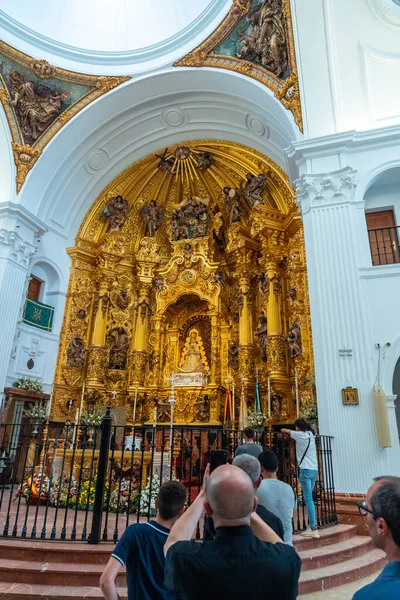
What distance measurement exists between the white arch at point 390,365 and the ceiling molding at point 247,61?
18.2ft

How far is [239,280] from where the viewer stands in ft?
47.0

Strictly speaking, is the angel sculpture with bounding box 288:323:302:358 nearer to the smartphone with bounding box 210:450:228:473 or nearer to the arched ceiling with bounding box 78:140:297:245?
the arched ceiling with bounding box 78:140:297:245

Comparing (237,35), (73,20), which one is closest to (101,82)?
(73,20)

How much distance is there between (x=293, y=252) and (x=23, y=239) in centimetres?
831

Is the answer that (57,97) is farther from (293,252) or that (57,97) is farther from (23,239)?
(293,252)

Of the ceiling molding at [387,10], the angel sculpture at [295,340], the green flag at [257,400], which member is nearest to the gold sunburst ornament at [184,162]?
the ceiling molding at [387,10]

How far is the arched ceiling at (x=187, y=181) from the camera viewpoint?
13.8 metres

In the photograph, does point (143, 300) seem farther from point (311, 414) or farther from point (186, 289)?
point (311, 414)

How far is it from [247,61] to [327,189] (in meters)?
5.09

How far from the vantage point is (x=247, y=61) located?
11422mm

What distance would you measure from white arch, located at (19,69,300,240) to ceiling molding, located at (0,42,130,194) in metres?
0.27

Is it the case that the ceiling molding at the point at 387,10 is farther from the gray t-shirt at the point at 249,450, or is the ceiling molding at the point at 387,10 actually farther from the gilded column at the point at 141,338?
the gray t-shirt at the point at 249,450

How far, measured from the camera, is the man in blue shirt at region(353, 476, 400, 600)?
1.42 m

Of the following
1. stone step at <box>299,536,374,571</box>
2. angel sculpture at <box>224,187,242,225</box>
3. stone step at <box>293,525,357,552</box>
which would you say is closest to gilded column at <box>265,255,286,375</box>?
angel sculpture at <box>224,187,242,225</box>
